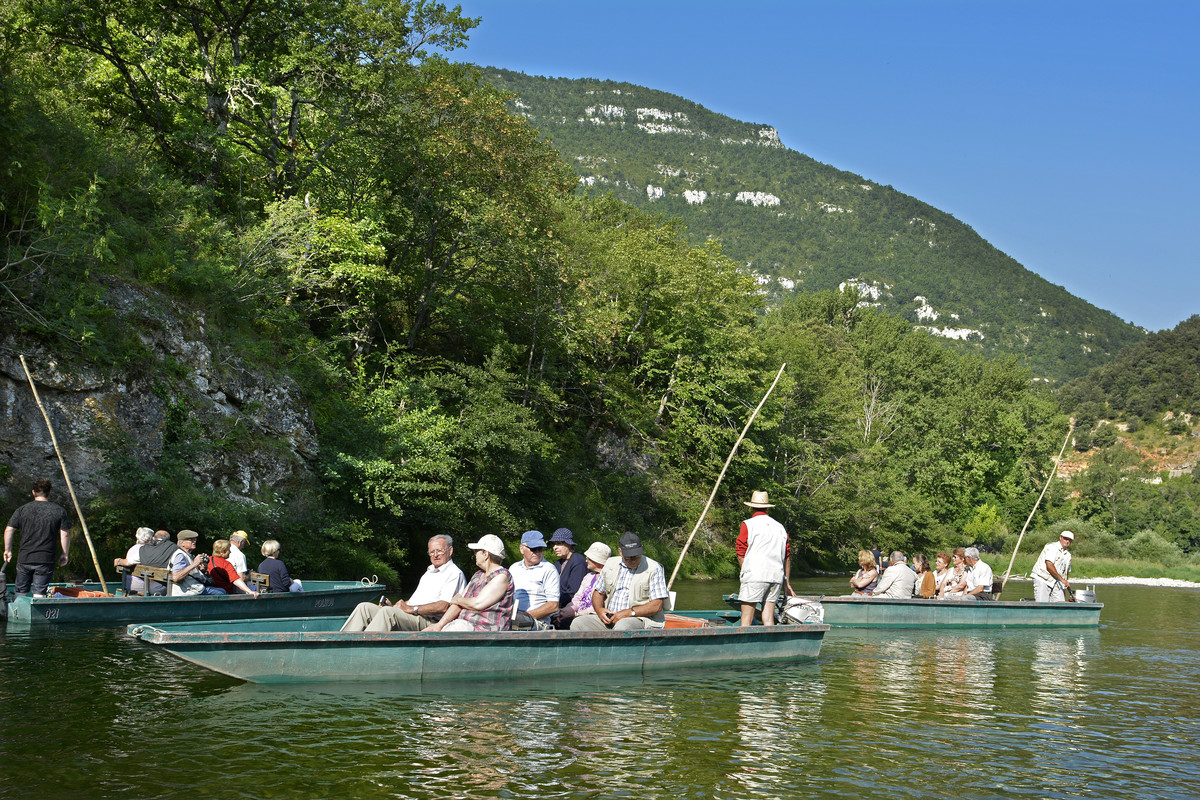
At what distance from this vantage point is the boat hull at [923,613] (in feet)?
58.9

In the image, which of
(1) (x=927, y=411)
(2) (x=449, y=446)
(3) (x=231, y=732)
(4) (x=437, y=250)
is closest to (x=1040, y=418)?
(1) (x=927, y=411)

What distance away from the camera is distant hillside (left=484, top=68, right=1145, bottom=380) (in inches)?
6058

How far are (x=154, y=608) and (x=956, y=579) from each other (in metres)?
15.5

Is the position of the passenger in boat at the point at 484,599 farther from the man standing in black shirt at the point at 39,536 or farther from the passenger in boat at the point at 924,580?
the passenger in boat at the point at 924,580

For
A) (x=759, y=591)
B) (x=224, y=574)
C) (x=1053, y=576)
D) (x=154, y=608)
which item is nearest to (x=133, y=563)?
(x=154, y=608)

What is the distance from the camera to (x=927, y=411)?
64000mm

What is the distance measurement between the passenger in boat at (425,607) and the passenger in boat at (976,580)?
1248 cm

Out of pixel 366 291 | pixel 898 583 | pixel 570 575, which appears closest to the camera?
pixel 570 575

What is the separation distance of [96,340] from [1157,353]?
135773 millimetres

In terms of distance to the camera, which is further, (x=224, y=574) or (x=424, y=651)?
(x=224, y=574)

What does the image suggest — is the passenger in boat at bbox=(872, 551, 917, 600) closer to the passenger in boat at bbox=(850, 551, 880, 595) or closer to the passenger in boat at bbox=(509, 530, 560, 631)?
the passenger in boat at bbox=(850, 551, 880, 595)

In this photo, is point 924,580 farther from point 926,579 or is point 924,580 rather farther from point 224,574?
point 224,574

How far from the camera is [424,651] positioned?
1031 centimetres

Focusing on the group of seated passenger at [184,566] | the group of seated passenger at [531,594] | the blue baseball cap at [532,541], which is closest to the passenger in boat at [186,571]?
the group of seated passenger at [184,566]
